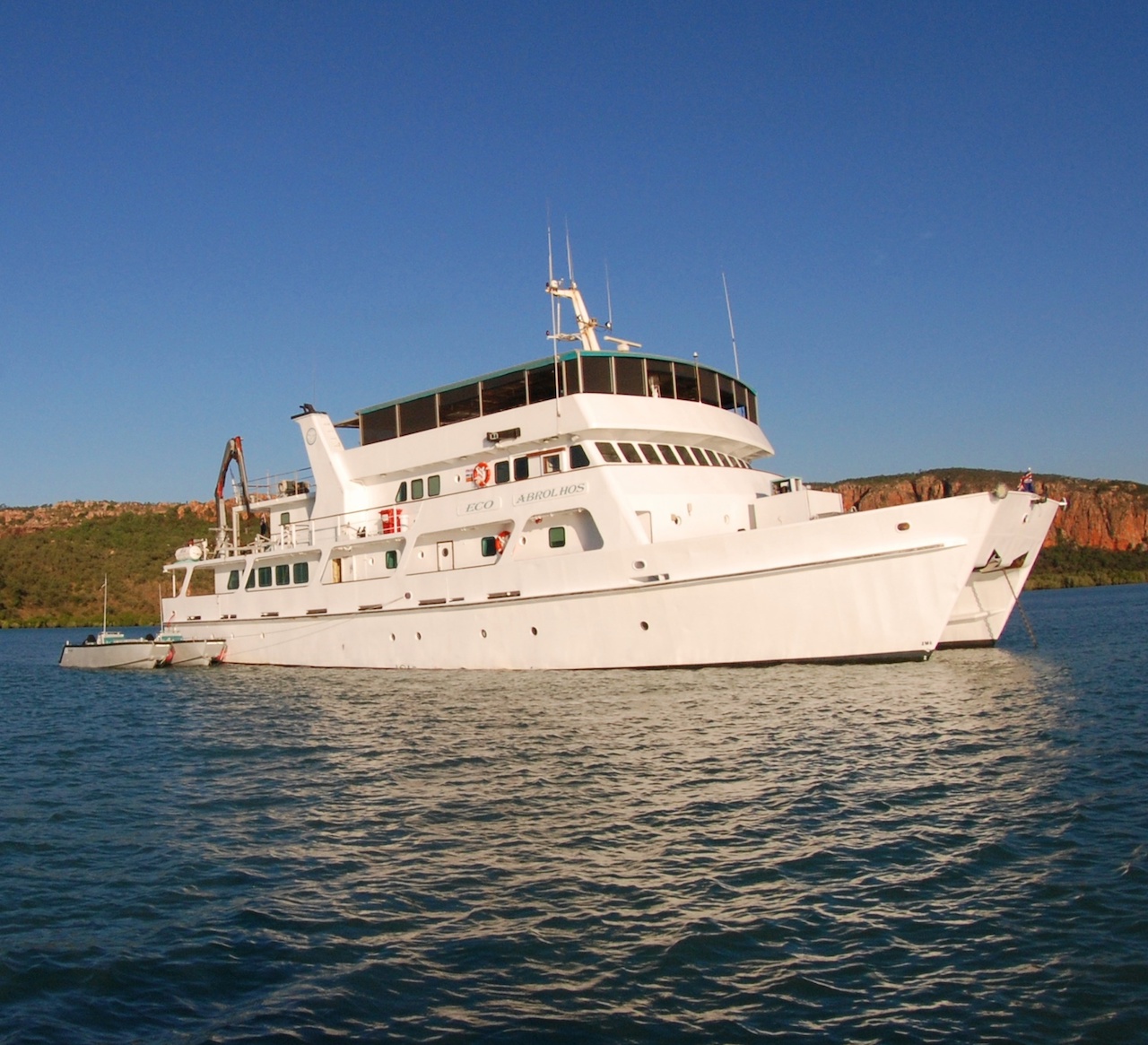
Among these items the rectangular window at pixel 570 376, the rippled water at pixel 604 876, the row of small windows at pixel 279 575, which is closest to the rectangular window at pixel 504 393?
the rectangular window at pixel 570 376

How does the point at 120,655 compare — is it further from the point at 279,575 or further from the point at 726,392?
the point at 726,392

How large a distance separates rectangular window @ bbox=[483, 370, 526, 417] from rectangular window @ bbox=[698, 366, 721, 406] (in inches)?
164

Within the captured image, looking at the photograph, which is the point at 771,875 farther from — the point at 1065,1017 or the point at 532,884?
the point at 1065,1017

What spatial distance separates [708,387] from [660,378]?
1496mm

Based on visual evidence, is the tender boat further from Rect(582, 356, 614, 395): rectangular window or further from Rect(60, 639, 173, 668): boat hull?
Rect(582, 356, 614, 395): rectangular window

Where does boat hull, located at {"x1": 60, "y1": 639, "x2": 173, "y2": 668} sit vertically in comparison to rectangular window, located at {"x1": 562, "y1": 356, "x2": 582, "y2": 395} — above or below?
below

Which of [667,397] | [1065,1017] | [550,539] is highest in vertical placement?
[667,397]

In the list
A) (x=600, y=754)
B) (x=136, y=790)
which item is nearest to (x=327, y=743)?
(x=136, y=790)

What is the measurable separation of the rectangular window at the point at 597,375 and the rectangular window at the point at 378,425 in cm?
610

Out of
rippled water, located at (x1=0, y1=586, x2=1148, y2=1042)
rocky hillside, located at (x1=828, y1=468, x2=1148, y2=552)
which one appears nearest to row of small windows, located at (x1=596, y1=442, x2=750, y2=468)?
rippled water, located at (x1=0, y1=586, x2=1148, y2=1042)

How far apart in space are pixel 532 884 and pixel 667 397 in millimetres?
15539

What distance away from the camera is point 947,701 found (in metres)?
14.3

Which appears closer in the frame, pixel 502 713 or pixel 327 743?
pixel 327 743

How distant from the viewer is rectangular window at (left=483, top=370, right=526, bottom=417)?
71.4ft
